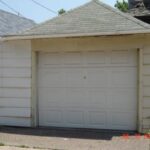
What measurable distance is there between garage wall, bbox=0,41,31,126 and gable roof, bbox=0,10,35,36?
7.59 ft

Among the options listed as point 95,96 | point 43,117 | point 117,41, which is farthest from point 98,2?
point 43,117

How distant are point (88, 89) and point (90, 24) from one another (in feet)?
6.41

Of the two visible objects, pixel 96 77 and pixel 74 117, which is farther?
pixel 74 117

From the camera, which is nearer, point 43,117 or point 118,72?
point 118,72

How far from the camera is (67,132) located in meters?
12.2

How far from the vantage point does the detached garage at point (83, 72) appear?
12.1 metres

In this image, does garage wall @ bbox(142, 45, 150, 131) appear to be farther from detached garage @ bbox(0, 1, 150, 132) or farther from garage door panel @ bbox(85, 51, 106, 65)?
garage door panel @ bbox(85, 51, 106, 65)

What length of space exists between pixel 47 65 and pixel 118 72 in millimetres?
2278

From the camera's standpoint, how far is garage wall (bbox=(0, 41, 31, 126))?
1318 centimetres

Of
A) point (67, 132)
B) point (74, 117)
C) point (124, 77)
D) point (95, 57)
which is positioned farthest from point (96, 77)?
point (67, 132)

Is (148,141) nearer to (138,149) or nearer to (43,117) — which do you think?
(138,149)

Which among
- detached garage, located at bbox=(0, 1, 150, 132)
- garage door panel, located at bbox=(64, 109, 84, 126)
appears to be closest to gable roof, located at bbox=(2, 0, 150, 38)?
detached garage, located at bbox=(0, 1, 150, 132)

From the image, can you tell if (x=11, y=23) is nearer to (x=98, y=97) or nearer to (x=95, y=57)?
(x=95, y=57)

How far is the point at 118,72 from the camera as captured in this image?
12531mm
